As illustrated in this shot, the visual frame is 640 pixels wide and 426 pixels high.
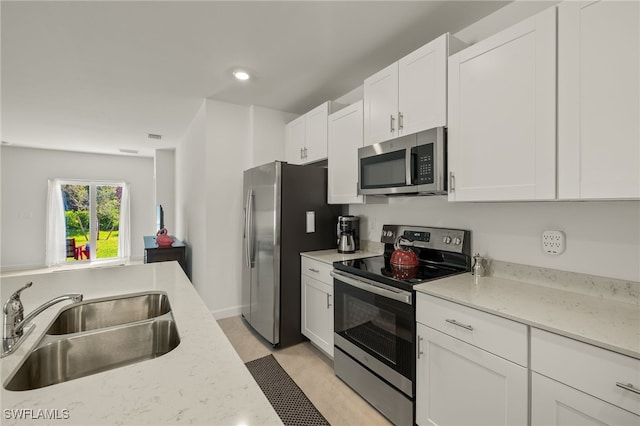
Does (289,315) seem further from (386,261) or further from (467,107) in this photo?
(467,107)

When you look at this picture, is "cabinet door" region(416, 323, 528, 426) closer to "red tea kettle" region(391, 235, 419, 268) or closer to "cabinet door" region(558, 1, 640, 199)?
"red tea kettle" region(391, 235, 419, 268)

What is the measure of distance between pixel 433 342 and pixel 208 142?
301 cm

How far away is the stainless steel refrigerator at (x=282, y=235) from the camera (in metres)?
2.58

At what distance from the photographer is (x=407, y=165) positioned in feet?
6.02

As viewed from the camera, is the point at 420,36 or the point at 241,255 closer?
the point at 420,36

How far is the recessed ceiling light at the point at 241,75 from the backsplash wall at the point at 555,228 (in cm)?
191

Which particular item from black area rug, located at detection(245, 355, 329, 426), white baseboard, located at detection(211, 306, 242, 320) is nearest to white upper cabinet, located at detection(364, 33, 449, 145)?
black area rug, located at detection(245, 355, 329, 426)

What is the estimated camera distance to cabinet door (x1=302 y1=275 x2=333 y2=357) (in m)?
2.28

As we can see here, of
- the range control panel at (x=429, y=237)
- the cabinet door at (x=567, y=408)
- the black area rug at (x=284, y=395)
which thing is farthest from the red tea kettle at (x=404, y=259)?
the black area rug at (x=284, y=395)

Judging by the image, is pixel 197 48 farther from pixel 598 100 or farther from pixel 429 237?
pixel 598 100

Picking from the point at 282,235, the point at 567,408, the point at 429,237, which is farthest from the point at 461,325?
the point at 282,235

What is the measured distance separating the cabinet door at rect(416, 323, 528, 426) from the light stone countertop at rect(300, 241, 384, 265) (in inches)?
38.2

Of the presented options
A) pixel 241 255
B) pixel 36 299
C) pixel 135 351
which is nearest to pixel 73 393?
pixel 135 351

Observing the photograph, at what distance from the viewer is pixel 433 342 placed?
1473 millimetres
